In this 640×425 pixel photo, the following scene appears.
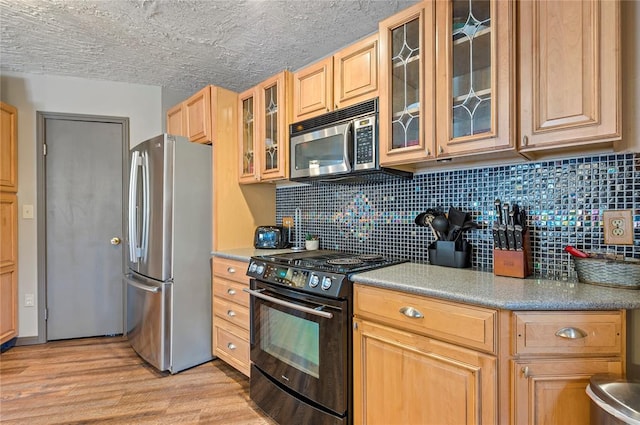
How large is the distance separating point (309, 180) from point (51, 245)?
263 centimetres

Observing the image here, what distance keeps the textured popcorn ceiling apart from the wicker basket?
1747 millimetres

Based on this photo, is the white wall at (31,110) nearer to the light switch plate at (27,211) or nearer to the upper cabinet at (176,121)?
the light switch plate at (27,211)

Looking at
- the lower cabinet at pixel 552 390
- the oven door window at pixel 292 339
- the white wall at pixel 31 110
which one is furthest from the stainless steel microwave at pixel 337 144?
the white wall at pixel 31 110

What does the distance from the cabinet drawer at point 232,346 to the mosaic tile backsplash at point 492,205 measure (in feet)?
3.05

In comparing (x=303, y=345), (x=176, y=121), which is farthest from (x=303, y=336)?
(x=176, y=121)

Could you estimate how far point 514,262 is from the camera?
1.48 meters

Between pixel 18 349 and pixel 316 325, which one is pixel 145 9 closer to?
pixel 316 325

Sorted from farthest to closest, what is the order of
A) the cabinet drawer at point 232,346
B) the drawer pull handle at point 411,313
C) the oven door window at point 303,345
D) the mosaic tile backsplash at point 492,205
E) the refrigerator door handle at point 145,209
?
the refrigerator door handle at point 145,209
the cabinet drawer at point 232,346
the oven door window at point 303,345
the mosaic tile backsplash at point 492,205
the drawer pull handle at point 411,313

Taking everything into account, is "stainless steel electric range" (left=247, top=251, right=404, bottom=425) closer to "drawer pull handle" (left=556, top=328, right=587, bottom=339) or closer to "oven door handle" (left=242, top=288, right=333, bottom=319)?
"oven door handle" (left=242, top=288, right=333, bottom=319)

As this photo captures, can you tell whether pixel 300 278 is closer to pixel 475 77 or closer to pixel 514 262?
pixel 514 262

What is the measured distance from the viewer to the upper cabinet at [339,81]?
74.9 inches

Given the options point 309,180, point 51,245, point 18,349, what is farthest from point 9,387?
point 309,180

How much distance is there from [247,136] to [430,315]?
205 centimetres

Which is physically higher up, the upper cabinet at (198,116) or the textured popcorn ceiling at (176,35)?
the textured popcorn ceiling at (176,35)
